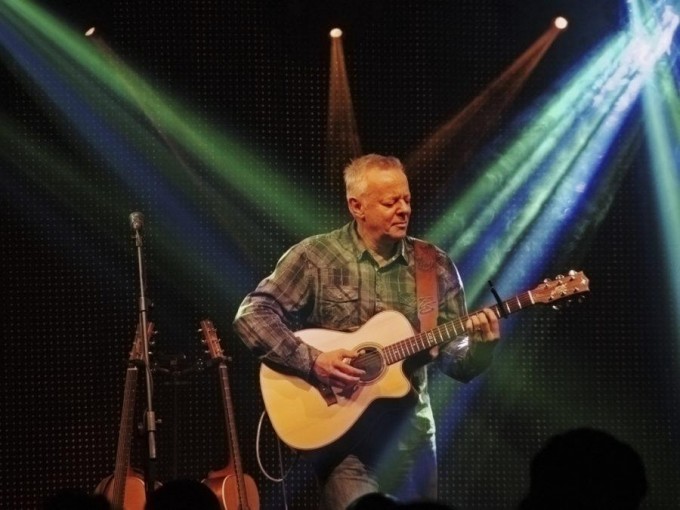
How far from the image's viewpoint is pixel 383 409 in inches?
209

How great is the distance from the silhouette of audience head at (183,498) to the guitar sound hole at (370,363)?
8.14 ft

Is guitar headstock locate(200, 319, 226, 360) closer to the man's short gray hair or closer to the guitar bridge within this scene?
the guitar bridge

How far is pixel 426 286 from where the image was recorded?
5602 millimetres

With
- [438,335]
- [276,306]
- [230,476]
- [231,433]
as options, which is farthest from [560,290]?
[230,476]

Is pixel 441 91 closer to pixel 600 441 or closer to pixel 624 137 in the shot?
pixel 624 137

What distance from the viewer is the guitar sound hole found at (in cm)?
536

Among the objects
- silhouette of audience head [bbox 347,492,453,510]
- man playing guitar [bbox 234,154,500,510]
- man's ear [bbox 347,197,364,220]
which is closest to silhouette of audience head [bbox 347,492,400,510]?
silhouette of audience head [bbox 347,492,453,510]

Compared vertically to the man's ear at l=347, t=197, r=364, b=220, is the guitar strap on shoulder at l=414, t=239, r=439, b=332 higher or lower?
lower

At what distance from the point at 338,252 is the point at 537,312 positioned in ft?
5.90

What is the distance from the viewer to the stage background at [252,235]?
664 cm

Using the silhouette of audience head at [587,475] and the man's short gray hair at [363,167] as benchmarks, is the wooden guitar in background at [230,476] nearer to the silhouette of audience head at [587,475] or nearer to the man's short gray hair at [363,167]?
the man's short gray hair at [363,167]

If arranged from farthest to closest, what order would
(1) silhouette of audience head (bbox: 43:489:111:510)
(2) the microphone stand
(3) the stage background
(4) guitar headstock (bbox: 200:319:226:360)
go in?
(3) the stage background
(4) guitar headstock (bbox: 200:319:226:360)
(2) the microphone stand
(1) silhouette of audience head (bbox: 43:489:111:510)

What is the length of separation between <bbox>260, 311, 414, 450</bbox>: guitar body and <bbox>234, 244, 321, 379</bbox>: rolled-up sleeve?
11 centimetres

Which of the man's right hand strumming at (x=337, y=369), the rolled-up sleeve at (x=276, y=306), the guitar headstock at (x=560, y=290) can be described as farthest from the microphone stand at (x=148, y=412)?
the guitar headstock at (x=560, y=290)
